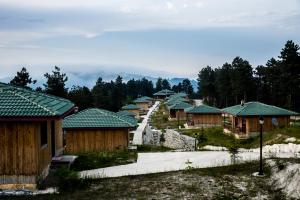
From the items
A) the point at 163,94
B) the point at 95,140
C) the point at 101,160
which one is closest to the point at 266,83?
the point at 95,140

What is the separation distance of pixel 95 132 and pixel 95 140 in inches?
22.1

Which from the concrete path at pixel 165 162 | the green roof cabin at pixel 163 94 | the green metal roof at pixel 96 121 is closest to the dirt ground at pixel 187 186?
the concrete path at pixel 165 162

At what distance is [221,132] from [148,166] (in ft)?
93.6

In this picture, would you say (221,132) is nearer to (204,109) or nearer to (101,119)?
(204,109)

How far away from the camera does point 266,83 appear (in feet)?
245

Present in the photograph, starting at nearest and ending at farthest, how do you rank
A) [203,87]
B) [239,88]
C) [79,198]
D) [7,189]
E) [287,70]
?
[79,198]
[7,189]
[287,70]
[239,88]
[203,87]

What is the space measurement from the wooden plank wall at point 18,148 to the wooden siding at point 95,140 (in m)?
11.0

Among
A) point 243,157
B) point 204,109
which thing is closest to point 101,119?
point 243,157

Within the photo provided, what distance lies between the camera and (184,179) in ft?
58.2

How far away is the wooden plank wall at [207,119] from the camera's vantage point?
58625 millimetres

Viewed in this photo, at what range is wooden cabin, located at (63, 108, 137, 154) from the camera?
2772 cm

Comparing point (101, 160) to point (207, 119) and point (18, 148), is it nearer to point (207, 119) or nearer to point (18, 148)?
point (18, 148)

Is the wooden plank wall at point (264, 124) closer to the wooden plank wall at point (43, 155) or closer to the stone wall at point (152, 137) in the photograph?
the stone wall at point (152, 137)

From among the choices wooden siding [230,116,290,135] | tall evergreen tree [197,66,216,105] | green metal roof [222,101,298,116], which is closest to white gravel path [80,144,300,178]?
green metal roof [222,101,298,116]
